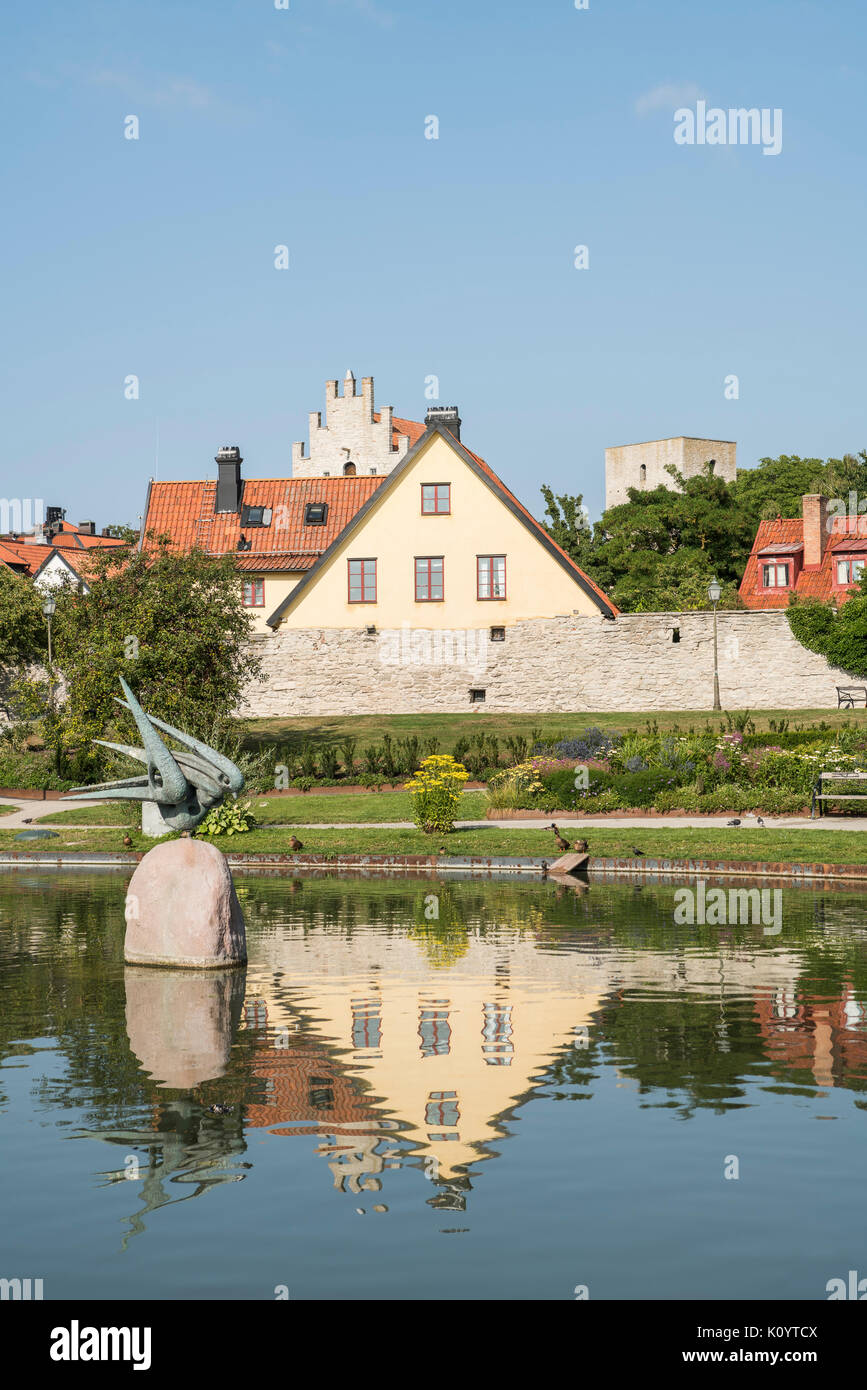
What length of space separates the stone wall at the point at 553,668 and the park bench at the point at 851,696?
2.42ft

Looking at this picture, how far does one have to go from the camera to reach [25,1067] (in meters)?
10.3

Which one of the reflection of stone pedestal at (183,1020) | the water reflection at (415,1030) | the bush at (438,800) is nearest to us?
the water reflection at (415,1030)

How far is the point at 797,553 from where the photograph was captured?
2443 inches

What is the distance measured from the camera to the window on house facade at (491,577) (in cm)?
4791

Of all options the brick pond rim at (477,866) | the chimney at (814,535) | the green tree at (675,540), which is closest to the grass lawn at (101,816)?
the brick pond rim at (477,866)

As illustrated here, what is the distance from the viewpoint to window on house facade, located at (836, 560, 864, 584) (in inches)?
2362

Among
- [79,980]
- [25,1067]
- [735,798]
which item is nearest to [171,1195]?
[25,1067]

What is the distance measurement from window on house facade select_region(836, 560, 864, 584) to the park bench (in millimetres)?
17568

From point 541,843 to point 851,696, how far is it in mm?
22881

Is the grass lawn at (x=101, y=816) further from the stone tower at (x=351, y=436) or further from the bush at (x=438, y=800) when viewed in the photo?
the stone tower at (x=351, y=436)

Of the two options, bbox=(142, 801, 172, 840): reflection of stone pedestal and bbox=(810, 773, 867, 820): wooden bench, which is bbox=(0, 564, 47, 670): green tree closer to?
bbox=(142, 801, 172, 840): reflection of stone pedestal

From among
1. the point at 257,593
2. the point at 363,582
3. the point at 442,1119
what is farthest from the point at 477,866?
the point at 257,593
